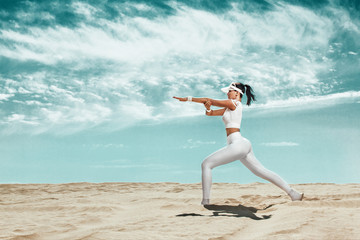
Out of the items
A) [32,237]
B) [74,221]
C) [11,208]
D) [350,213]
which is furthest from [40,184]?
[350,213]

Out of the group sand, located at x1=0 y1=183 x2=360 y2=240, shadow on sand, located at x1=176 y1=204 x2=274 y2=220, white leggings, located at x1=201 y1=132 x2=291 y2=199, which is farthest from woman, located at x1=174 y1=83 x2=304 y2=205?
sand, located at x1=0 y1=183 x2=360 y2=240

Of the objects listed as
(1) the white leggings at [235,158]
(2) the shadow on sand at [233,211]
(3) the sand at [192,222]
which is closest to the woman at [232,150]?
(1) the white leggings at [235,158]

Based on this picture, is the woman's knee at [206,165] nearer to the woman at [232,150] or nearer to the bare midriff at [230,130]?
the woman at [232,150]

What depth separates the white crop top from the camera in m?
6.13

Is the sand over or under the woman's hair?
under

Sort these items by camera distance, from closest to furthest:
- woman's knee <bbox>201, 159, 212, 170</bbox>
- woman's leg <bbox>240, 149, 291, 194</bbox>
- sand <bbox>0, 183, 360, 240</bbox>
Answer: sand <bbox>0, 183, 360, 240</bbox>
woman's knee <bbox>201, 159, 212, 170</bbox>
woman's leg <bbox>240, 149, 291, 194</bbox>

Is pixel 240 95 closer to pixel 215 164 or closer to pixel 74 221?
pixel 215 164

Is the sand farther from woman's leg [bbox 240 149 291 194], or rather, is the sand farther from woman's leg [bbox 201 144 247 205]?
woman's leg [bbox 240 149 291 194]

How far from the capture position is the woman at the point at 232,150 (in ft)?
19.6

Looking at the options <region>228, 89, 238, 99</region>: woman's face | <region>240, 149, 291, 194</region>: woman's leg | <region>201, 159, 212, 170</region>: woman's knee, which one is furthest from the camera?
<region>228, 89, 238, 99</region>: woman's face

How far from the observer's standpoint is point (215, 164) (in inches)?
238

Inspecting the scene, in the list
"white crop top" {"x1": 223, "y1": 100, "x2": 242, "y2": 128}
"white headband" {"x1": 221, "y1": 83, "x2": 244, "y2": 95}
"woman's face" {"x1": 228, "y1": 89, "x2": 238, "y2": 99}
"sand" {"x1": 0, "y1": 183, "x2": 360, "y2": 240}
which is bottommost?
"sand" {"x1": 0, "y1": 183, "x2": 360, "y2": 240}

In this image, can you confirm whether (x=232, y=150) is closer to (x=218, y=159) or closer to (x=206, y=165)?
(x=218, y=159)

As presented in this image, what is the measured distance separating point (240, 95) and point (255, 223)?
241 cm
